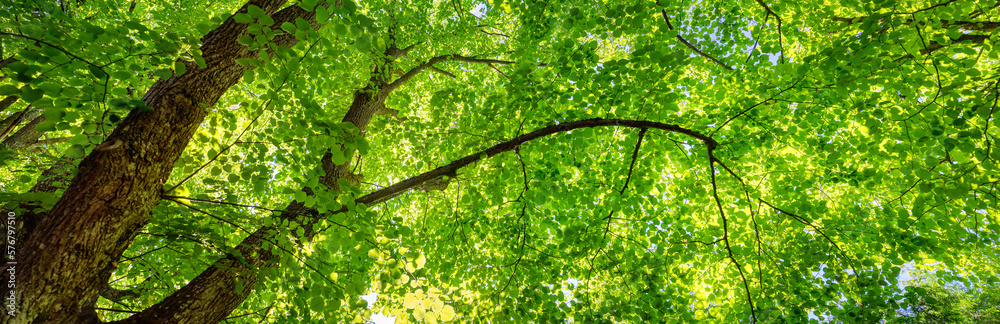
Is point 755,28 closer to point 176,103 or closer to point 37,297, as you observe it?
point 176,103

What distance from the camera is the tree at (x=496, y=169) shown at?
2.14 m

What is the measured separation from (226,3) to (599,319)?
9534mm

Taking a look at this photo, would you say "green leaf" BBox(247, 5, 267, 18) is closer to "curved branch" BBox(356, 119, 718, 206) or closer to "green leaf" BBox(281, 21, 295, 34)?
"green leaf" BBox(281, 21, 295, 34)

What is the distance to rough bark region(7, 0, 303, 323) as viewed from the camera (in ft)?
6.39

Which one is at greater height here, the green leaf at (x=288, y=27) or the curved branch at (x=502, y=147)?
the curved branch at (x=502, y=147)

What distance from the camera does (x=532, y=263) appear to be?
413cm

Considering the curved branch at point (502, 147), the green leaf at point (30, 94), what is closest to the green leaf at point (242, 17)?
the green leaf at point (30, 94)

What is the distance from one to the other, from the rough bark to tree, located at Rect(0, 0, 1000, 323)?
0.01 meters

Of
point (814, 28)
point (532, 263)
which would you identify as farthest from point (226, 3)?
point (814, 28)

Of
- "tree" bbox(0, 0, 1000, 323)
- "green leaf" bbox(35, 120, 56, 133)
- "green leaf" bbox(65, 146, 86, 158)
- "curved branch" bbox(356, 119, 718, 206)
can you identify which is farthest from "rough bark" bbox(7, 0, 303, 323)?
"curved branch" bbox(356, 119, 718, 206)

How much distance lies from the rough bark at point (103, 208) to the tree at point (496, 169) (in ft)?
0.04

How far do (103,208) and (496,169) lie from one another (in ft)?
9.61

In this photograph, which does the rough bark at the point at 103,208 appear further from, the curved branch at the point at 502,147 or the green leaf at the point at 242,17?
the curved branch at the point at 502,147

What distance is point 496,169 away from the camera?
3.99 metres
